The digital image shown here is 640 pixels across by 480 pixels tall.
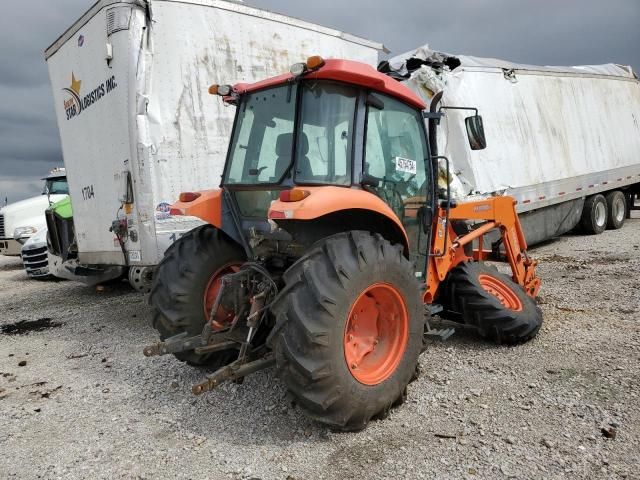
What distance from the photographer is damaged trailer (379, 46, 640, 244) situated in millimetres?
→ 8031

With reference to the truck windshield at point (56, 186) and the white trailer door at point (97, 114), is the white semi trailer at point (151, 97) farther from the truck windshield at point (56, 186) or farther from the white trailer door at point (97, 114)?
the truck windshield at point (56, 186)

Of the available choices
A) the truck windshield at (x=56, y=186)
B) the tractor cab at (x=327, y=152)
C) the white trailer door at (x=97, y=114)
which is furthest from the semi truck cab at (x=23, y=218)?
the tractor cab at (x=327, y=152)

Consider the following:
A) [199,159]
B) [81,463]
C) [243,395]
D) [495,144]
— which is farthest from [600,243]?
[81,463]

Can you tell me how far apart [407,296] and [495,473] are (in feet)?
4.00

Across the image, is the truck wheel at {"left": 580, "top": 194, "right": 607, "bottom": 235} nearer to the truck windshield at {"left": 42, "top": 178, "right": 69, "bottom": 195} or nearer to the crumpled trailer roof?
the crumpled trailer roof

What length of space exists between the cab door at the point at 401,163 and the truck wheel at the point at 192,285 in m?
1.36

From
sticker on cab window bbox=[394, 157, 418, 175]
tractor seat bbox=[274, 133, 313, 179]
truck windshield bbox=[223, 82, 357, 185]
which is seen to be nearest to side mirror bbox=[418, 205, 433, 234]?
sticker on cab window bbox=[394, 157, 418, 175]

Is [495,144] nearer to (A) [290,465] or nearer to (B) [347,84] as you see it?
(B) [347,84]

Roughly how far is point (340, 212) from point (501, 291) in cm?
231

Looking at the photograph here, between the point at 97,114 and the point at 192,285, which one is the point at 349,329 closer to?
the point at 192,285

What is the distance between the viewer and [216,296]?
4.08 metres

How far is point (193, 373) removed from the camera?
454cm

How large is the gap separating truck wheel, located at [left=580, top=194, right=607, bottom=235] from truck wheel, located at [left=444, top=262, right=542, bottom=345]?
302 inches

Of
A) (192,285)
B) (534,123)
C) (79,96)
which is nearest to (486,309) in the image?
(192,285)
